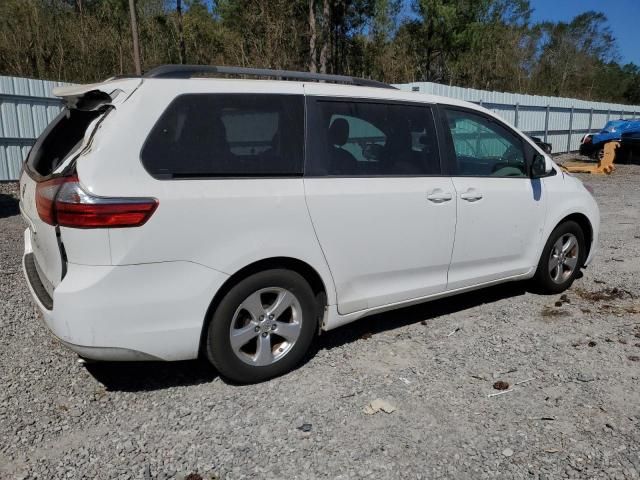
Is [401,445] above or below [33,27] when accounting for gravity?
below

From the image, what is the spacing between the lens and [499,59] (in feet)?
95.6

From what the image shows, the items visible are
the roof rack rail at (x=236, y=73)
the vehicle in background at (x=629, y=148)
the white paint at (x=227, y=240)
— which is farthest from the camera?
the vehicle in background at (x=629, y=148)

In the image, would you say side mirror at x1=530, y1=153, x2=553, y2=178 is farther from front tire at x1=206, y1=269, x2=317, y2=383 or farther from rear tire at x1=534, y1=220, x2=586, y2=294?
front tire at x1=206, y1=269, x2=317, y2=383

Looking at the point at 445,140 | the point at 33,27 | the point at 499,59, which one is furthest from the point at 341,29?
the point at 445,140

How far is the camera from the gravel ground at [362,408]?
8.90 feet

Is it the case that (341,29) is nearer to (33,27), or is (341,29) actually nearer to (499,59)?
(499,59)

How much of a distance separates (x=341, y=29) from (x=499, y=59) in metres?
8.94

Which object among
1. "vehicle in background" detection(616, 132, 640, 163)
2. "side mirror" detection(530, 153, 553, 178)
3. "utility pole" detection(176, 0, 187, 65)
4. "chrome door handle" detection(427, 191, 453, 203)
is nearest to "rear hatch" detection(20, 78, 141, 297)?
"chrome door handle" detection(427, 191, 453, 203)

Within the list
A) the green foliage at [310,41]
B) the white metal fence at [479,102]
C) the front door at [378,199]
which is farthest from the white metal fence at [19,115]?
the front door at [378,199]

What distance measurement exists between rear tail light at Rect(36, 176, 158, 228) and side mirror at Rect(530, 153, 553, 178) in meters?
3.28

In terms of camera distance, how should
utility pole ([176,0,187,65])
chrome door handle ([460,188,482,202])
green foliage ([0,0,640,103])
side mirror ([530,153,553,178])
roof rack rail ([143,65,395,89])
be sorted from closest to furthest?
roof rack rail ([143,65,395,89]) → chrome door handle ([460,188,482,202]) → side mirror ([530,153,553,178]) → green foliage ([0,0,640,103]) → utility pole ([176,0,187,65])

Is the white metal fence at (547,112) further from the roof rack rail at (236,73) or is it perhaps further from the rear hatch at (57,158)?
the rear hatch at (57,158)

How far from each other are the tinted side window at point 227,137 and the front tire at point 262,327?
664 mm

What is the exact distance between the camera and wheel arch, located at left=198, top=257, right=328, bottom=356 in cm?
317
